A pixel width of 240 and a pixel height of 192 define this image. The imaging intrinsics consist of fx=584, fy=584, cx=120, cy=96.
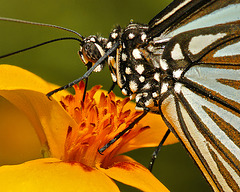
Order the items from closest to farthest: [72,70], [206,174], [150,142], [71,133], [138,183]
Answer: [138,183] < [71,133] < [206,174] < [150,142] < [72,70]

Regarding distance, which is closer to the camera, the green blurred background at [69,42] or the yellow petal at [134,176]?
the yellow petal at [134,176]

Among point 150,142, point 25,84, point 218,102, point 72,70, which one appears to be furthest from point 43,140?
point 72,70

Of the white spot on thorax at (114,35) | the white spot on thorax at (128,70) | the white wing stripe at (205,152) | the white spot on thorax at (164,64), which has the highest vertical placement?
the white spot on thorax at (114,35)

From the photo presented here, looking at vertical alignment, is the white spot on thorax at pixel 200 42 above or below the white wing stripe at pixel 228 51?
above

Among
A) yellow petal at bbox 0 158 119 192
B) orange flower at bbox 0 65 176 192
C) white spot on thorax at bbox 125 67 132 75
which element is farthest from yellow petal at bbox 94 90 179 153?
yellow petal at bbox 0 158 119 192

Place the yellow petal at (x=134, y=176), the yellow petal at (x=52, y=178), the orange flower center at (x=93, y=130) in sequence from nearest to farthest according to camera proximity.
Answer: the yellow petal at (x=52, y=178) → the yellow petal at (x=134, y=176) → the orange flower center at (x=93, y=130)

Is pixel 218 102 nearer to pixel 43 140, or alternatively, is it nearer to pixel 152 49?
pixel 152 49

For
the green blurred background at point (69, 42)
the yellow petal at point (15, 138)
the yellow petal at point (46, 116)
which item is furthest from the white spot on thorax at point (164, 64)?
the green blurred background at point (69, 42)

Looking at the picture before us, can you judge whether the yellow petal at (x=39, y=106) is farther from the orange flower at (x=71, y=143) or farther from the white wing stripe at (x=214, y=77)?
the white wing stripe at (x=214, y=77)

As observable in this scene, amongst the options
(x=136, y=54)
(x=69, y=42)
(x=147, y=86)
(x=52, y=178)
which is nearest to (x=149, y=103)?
(x=147, y=86)
